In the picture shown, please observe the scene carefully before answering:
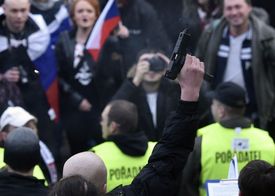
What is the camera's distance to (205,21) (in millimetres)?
9070

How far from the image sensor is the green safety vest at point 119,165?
595cm

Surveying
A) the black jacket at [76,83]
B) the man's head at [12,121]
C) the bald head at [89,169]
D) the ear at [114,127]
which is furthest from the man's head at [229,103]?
the bald head at [89,169]

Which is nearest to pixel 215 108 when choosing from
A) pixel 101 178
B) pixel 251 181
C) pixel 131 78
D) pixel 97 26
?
pixel 131 78

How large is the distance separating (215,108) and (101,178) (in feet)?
8.51

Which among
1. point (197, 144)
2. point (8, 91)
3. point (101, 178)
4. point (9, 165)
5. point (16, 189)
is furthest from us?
point (8, 91)

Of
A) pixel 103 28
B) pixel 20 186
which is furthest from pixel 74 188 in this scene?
pixel 103 28

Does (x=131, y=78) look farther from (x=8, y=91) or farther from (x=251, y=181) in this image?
(x=251, y=181)

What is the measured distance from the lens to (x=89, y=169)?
4336mm

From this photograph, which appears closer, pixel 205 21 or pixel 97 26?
pixel 97 26

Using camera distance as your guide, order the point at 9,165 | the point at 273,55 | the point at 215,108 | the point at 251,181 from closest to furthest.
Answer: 1. the point at 251,181
2. the point at 9,165
3. the point at 215,108
4. the point at 273,55

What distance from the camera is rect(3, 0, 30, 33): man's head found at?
7.79 meters

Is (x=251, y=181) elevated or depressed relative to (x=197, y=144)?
elevated

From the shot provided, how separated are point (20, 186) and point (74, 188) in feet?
4.13

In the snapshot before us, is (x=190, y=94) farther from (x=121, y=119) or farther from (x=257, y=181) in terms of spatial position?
(x=121, y=119)
